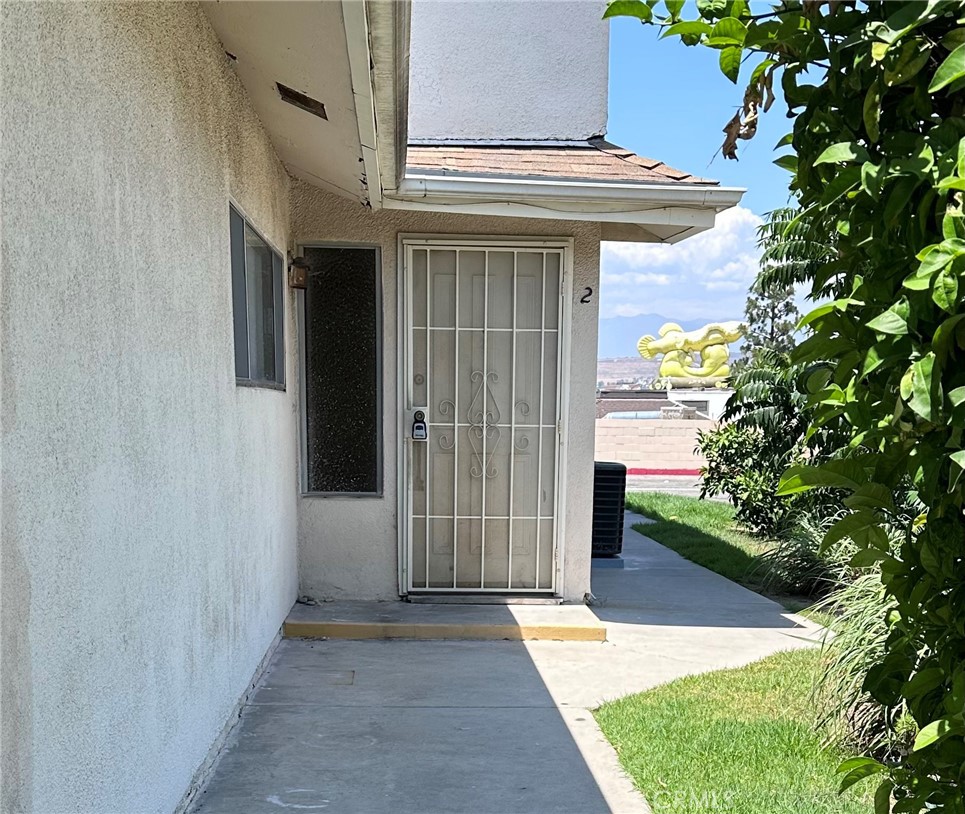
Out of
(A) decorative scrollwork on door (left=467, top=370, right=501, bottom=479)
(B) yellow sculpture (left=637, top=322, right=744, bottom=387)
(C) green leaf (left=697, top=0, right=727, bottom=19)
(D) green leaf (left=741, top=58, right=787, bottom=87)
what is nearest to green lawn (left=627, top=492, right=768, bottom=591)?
(A) decorative scrollwork on door (left=467, top=370, right=501, bottom=479)

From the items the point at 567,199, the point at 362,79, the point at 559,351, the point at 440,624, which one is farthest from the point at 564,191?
the point at 440,624

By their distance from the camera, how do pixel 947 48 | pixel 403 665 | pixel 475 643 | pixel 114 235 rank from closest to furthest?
pixel 947 48
pixel 114 235
pixel 403 665
pixel 475 643

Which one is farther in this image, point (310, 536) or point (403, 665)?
point (310, 536)

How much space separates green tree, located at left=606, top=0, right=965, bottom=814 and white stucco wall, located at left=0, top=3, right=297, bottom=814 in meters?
1.57

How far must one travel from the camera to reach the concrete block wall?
84.1ft

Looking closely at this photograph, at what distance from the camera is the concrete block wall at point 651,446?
25.6 m

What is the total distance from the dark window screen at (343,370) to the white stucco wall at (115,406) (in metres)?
2.47

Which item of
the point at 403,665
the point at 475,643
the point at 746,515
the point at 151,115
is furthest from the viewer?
the point at 746,515

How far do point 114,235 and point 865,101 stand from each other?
2216 millimetres

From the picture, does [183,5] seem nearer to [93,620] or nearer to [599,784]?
[93,620]

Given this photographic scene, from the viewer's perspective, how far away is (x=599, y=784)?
419 centimetres

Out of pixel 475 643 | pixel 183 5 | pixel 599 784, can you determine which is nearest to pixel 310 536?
pixel 475 643

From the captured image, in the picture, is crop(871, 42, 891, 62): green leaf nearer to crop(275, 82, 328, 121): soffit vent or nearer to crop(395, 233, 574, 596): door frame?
crop(275, 82, 328, 121): soffit vent

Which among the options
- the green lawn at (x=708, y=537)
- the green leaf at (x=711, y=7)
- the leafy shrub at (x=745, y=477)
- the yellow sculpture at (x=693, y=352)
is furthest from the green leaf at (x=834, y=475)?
the yellow sculpture at (x=693, y=352)
